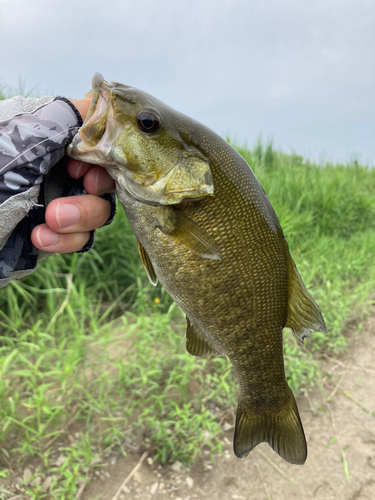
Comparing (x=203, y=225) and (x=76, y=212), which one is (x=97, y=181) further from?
(x=203, y=225)

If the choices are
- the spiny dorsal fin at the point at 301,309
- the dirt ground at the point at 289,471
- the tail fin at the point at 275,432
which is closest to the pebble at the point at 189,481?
the dirt ground at the point at 289,471

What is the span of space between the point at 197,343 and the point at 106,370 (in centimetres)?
132

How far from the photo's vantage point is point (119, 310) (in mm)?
3557

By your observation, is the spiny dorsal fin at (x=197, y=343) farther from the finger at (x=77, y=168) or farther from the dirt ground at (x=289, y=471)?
the dirt ground at (x=289, y=471)

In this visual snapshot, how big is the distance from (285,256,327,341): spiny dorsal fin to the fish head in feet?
1.60

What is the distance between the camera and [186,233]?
4.11ft

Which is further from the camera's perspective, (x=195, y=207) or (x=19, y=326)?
(x=19, y=326)

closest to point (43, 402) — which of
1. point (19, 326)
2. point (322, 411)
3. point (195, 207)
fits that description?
point (19, 326)

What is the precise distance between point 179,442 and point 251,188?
189 centimetres

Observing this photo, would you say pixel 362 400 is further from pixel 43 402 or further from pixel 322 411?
pixel 43 402

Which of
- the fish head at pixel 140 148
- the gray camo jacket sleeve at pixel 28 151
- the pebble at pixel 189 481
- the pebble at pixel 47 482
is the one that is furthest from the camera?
the pebble at pixel 189 481

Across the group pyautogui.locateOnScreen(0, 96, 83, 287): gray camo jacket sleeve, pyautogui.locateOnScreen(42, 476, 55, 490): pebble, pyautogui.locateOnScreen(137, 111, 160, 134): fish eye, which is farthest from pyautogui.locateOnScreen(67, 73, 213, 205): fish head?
pyautogui.locateOnScreen(42, 476, 55, 490): pebble

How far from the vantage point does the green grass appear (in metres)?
2.26

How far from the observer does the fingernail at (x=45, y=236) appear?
57.6 inches
